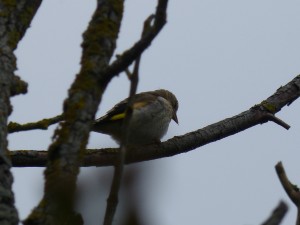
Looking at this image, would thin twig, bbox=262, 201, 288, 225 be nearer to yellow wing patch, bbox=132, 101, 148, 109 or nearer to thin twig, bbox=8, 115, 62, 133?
thin twig, bbox=8, 115, 62, 133

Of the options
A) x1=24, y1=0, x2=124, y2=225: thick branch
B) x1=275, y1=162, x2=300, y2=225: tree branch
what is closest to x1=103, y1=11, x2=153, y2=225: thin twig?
x1=24, y1=0, x2=124, y2=225: thick branch

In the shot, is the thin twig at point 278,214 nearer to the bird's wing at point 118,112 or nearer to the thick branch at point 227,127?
the thick branch at point 227,127

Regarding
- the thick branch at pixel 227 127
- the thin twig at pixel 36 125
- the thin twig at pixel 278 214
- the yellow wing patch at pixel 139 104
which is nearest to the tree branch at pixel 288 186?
the thin twig at pixel 278 214

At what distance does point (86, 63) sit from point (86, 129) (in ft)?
1.08

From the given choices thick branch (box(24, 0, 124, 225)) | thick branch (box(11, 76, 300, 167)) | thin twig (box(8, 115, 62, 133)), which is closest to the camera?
thick branch (box(24, 0, 124, 225))

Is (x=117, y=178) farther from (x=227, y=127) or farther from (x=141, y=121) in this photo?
(x=141, y=121)

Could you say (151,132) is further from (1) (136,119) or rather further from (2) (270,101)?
(2) (270,101)

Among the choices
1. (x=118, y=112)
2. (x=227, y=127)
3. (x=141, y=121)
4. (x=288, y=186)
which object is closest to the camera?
(x=288, y=186)

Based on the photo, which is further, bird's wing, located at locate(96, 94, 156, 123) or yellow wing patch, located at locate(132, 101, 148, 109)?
yellow wing patch, located at locate(132, 101, 148, 109)

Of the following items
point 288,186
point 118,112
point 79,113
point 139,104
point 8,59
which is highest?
point 139,104

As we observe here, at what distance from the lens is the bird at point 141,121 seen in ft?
24.7

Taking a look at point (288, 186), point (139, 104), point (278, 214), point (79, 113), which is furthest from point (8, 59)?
point (139, 104)

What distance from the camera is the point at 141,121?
7730 mm

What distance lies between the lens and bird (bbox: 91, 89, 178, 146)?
752 centimetres
